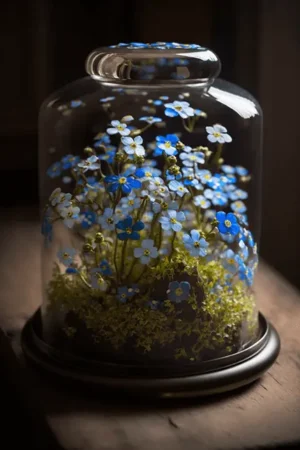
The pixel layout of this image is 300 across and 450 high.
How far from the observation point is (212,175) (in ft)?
3.83

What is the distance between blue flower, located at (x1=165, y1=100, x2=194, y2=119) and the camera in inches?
40.5

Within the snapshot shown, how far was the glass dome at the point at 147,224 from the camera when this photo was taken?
0.98 meters

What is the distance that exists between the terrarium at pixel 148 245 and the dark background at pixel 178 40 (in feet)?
1.56

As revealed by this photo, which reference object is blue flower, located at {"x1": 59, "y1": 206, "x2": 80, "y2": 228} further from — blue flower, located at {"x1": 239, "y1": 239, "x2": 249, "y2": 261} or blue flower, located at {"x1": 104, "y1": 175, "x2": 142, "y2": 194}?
blue flower, located at {"x1": 239, "y1": 239, "x2": 249, "y2": 261}

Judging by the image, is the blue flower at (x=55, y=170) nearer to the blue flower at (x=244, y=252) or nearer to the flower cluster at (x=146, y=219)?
the flower cluster at (x=146, y=219)

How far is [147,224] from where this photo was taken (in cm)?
109

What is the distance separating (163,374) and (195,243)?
169 millimetres

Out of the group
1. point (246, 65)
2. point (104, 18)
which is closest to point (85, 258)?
point (246, 65)

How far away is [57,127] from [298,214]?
0.71 m

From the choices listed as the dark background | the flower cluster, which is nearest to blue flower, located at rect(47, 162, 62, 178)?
the flower cluster

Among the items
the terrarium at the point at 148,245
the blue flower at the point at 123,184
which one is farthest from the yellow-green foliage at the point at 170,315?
the blue flower at the point at 123,184

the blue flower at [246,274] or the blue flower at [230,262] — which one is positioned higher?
the blue flower at [230,262]

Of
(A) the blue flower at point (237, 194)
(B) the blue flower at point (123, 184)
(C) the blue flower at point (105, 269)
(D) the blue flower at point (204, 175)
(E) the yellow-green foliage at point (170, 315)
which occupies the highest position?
(B) the blue flower at point (123, 184)

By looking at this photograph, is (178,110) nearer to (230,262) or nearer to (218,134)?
(218,134)
